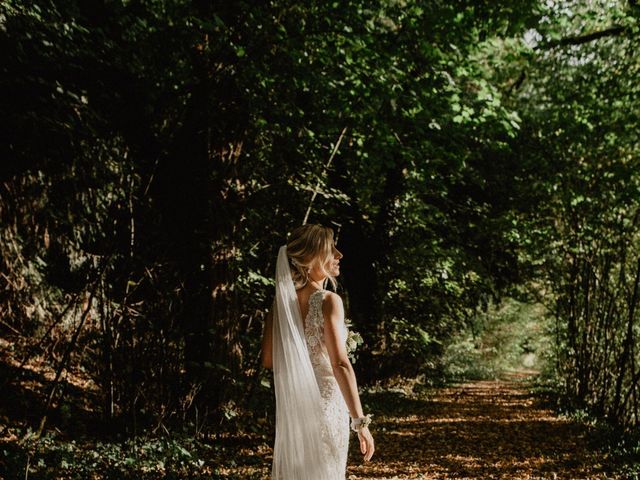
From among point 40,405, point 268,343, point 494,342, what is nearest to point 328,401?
point 268,343

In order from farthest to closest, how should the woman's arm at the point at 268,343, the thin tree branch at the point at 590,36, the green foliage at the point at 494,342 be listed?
the green foliage at the point at 494,342
the thin tree branch at the point at 590,36
the woman's arm at the point at 268,343

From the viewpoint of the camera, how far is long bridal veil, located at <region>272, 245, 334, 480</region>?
12.6 feet

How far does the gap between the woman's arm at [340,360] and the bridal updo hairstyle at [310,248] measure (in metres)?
0.25

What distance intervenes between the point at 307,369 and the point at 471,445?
690 cm

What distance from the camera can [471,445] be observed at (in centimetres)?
967

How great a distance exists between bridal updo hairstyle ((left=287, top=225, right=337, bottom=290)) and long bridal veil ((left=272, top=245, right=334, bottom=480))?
12 cm

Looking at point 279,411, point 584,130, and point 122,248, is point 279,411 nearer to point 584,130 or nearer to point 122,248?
point 122,248

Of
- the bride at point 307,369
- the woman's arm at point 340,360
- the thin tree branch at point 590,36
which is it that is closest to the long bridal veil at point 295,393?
the bride at point 307,369

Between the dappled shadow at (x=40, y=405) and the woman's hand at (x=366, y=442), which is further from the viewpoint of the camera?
the dappled shadow at (x=40, y=405)

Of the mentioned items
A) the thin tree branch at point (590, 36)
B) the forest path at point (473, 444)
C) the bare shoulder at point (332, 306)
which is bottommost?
the forest path at point (473, 444)

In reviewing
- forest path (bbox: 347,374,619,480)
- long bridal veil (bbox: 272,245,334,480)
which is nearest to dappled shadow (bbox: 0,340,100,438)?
forest path (bbox: 347,374,619,480)

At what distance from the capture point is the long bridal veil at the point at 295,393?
3.83m

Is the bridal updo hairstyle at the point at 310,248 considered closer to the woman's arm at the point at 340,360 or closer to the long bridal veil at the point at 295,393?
the long bridal veil at the point at 295,393

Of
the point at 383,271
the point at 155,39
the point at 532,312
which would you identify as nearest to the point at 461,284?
the point at 383,271
